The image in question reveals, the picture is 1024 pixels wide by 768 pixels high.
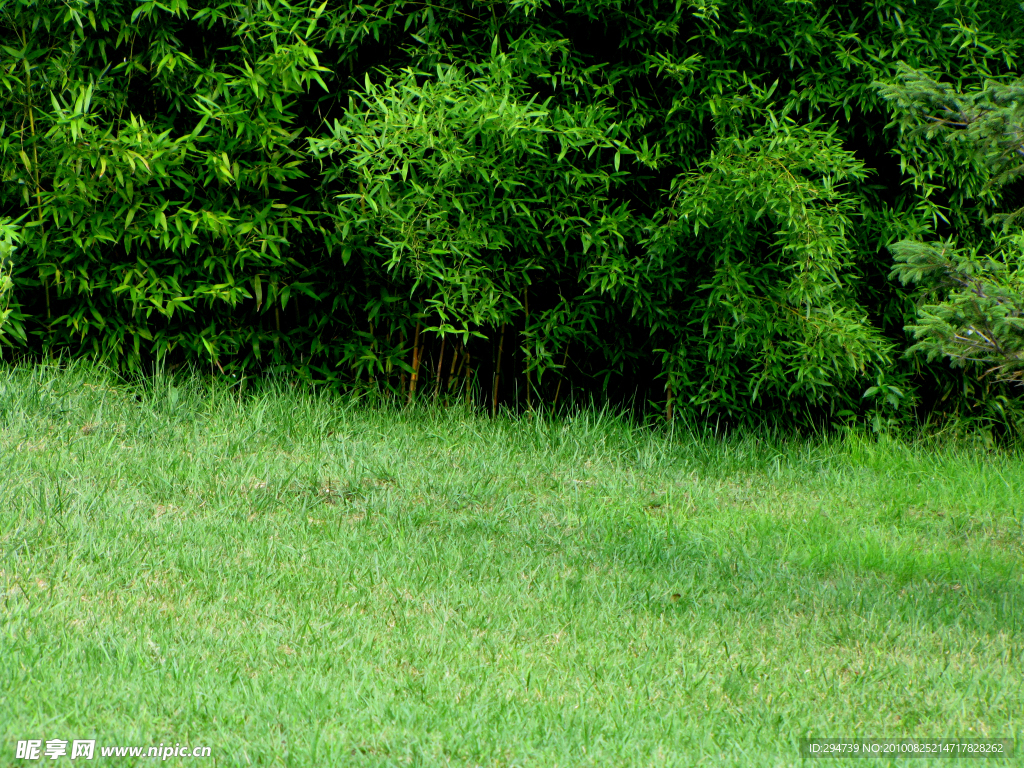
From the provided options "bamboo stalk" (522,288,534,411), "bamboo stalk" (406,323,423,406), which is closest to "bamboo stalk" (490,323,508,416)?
"bamboo stalk" (522,288,534,411)

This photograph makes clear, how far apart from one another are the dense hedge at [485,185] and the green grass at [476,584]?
1.33ft

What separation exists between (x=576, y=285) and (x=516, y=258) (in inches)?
15.0

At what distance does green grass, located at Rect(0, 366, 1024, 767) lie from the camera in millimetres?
2391

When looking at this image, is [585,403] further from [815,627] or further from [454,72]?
[815,627]

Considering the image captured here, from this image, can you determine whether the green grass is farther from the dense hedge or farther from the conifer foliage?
the conifer foliage

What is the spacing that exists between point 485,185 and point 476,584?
211cm

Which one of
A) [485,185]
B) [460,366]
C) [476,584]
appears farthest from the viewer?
[460,366]

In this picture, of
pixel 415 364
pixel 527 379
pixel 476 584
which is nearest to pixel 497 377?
pixel 527 379

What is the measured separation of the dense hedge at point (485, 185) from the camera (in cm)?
464

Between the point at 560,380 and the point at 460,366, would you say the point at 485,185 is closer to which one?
the point at 460,366

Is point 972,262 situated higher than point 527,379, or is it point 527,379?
point 972,262

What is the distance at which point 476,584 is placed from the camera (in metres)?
3.30

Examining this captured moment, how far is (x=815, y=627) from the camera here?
10.1 feet

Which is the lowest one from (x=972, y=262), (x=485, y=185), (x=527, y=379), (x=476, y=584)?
(x=476, y=584)
